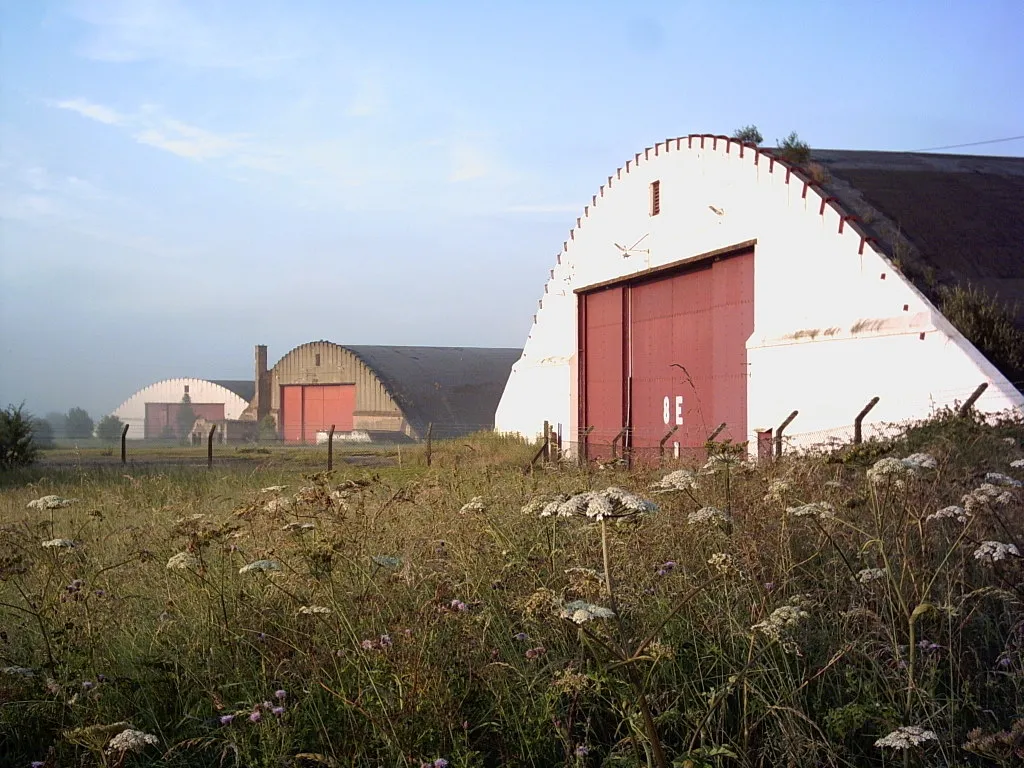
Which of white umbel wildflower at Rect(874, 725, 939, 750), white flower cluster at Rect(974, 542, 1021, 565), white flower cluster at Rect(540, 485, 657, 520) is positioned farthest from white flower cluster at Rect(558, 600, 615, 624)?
white flower cluster at Rect(974, 542, 1021, 565)

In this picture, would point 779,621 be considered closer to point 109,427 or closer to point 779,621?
point 779,621

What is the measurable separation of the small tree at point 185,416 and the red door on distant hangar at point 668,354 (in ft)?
145

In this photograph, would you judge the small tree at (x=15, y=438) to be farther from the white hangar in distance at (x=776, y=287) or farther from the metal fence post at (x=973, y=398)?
the metal fence post at (x=973, y=398)

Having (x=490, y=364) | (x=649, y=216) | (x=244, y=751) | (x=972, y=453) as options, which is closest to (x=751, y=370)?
(x=649, y=216)

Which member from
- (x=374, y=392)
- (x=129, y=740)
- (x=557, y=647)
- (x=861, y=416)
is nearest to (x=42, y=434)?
(x=374, y=392)

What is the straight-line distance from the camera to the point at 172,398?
6325 centimetres

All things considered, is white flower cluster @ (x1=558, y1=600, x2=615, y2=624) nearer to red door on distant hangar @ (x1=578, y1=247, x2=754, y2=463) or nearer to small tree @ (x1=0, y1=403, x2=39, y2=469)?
red door on distant hangar @ (x1=578, y1=247, x2=754, y2=463)

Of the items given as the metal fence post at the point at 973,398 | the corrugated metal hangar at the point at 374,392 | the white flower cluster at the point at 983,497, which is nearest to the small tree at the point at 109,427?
the corrugated metal hangar at the point at 374,392

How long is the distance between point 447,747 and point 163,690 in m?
1.41

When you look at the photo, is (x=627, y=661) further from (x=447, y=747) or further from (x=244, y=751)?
(x=244, y=751)

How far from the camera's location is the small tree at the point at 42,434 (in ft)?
78.8

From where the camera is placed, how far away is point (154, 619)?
16.4 ft

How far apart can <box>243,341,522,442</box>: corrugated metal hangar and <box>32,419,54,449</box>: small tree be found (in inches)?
420

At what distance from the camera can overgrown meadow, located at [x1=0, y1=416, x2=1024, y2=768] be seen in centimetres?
351
